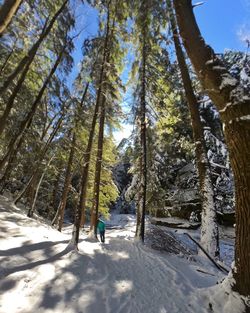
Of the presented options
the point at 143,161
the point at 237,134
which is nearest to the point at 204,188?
the point at 143,161

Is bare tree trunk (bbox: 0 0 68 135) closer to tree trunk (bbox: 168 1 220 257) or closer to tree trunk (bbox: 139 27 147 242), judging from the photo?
tree trunk (bbox: 139 27 147 242)

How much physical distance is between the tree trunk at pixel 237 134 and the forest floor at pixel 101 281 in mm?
488

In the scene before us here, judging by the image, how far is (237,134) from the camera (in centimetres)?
352

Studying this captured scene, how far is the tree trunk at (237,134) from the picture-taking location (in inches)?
137

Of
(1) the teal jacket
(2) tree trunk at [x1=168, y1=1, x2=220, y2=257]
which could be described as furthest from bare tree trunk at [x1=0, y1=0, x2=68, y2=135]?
(1) the teal jacket

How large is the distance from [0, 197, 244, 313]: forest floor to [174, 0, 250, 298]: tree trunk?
0.49 m

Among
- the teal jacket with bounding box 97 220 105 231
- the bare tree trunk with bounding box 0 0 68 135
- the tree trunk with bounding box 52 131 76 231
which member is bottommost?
the teal jacket with bounding box 97 220 105 231

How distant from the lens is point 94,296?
5336 millimetres

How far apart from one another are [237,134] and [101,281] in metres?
4.37

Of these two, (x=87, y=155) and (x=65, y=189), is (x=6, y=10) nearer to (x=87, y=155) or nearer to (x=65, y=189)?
(x=87, y=155)

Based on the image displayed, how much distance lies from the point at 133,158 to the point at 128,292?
9.42m

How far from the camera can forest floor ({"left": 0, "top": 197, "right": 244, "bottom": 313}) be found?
15.4 ft

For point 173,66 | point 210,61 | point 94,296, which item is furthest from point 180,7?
point 173,66

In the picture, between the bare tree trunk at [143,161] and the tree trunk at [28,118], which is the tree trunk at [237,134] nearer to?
the bare tree trunk at [143,161]
